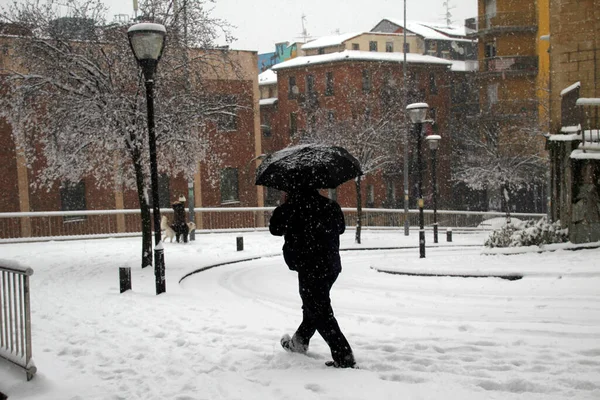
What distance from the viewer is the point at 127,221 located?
99.5ft

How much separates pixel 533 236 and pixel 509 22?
1532 inches

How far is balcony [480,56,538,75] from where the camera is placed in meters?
48.6

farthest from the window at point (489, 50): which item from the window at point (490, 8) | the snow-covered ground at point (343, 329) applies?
the snow-covered ground at point (343, 329)

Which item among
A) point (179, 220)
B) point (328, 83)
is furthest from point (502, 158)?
point (179, 220)

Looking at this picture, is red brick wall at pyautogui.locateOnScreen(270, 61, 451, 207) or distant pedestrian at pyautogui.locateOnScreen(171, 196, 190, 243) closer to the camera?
distant pedestrian at pyautogui.locateOnScreen(171, 196, 190, 243)

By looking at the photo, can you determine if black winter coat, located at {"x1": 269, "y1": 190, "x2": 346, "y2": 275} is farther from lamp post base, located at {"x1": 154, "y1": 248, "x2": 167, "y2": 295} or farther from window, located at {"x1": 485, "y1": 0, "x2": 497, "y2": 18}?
window, located at {"x1": 485, "y1": 0, "x2": 497, "y2": 18}

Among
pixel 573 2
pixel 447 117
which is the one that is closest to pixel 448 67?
pixel 447 117

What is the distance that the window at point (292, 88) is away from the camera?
180ft

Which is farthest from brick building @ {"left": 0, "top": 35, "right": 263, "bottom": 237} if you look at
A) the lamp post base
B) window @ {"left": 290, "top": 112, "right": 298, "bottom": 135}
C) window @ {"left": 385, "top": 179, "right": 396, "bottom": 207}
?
window @ {"left": 385, "top": 179, "right": 396, "bottom": 207}

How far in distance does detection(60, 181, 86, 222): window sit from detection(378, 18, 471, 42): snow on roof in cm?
3943

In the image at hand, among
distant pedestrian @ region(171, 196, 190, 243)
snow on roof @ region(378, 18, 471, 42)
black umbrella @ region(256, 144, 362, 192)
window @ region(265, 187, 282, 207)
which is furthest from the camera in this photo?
snow on roof @ region(378, 18, 471, 42)

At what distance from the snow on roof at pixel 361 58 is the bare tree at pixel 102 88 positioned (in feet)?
122

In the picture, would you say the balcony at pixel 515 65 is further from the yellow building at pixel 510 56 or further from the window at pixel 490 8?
the window at pixel 490 8

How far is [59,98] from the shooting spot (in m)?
14.2
